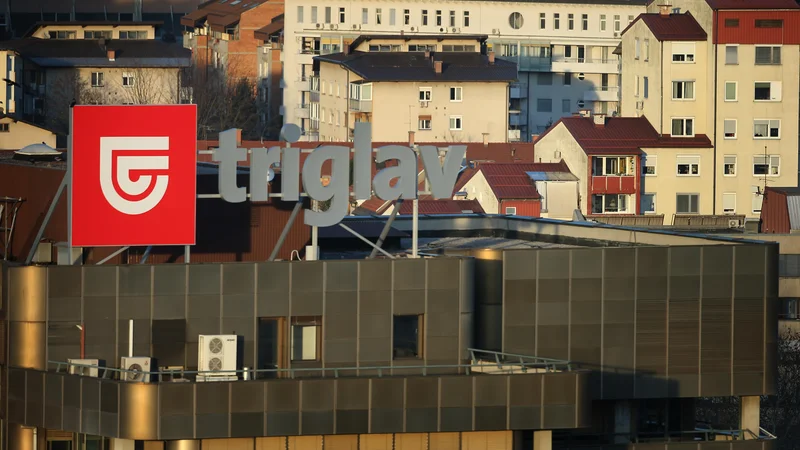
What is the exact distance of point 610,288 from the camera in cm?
4834

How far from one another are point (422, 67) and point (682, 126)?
135 ft

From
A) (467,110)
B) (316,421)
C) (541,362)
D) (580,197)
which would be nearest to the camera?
(316,421)

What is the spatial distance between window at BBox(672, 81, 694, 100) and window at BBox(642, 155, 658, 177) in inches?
187

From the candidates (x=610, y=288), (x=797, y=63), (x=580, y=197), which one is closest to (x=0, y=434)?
(x=610, y=288)

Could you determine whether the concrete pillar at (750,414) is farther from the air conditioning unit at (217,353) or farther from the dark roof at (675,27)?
the dark roof at (675,27)

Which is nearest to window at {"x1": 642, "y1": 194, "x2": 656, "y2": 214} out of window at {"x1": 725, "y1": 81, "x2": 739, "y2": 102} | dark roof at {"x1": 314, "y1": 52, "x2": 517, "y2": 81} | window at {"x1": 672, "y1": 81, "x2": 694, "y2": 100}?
window at {"x1": 672, "y1": 81, "x2": 694, "y2": 100}

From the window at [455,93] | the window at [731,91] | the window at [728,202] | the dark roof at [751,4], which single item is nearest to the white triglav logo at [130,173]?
the dark roof at [751,4]

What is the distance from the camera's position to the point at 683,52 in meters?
144

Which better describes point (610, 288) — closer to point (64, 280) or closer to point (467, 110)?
point (64, 280)

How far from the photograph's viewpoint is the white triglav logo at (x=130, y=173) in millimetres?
46031

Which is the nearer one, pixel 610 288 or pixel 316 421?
pixel 316 421

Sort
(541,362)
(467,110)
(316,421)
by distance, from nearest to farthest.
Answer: (316,421), (541,362), (467,110)

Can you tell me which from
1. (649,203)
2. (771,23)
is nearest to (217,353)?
(649,203)

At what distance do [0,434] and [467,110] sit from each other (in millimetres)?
139116
